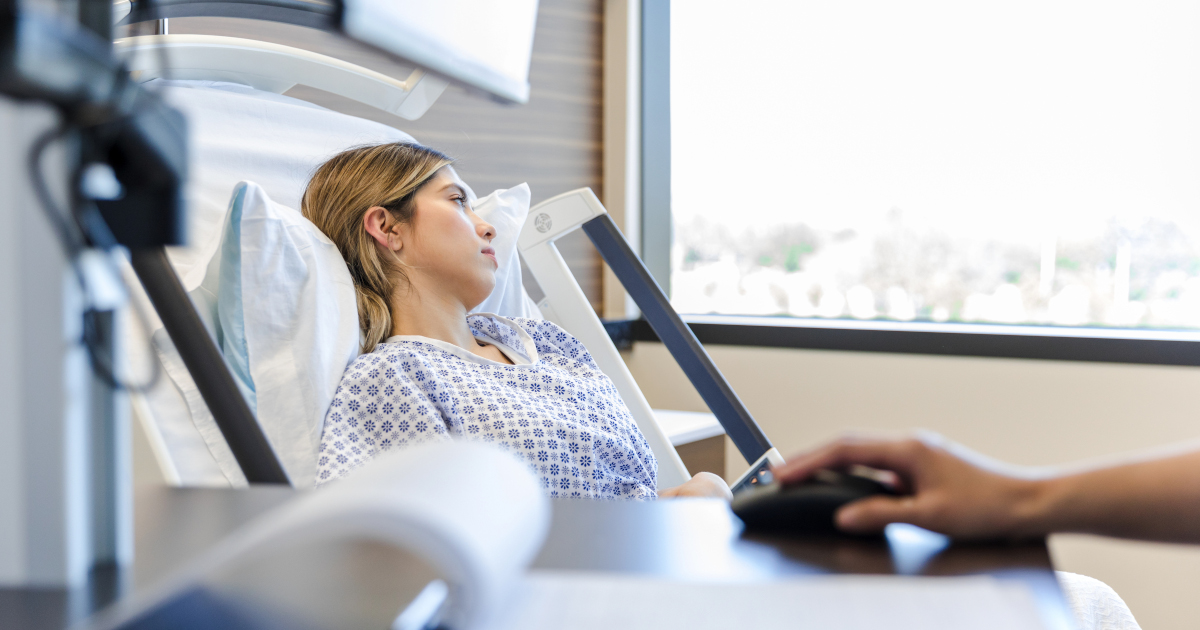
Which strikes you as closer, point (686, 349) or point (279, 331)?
point (279, 331)

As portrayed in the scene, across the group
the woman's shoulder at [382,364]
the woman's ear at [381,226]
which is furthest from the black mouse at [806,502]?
the woman's ear at [381,226]

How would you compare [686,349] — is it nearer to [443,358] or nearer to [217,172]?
[443,358]

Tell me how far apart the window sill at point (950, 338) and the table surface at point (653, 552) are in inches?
55.4

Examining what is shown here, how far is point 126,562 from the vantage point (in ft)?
1.30

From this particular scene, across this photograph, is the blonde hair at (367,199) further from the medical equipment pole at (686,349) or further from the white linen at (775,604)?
the white linen at (775,604)

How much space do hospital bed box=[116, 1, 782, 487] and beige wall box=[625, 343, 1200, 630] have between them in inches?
24.4

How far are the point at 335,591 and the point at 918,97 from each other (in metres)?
1.86

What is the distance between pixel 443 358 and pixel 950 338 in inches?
45.2

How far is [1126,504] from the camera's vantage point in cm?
42

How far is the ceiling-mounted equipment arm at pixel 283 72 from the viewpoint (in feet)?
4.17

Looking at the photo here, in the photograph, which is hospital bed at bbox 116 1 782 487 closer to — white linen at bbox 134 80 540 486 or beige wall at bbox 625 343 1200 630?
white linen at bbox 134 80 540 486

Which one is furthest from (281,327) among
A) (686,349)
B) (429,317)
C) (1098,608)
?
(1098,608)

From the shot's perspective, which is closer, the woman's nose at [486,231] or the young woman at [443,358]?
the young woman at [443,358]

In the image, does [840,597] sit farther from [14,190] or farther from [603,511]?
[14,190]
